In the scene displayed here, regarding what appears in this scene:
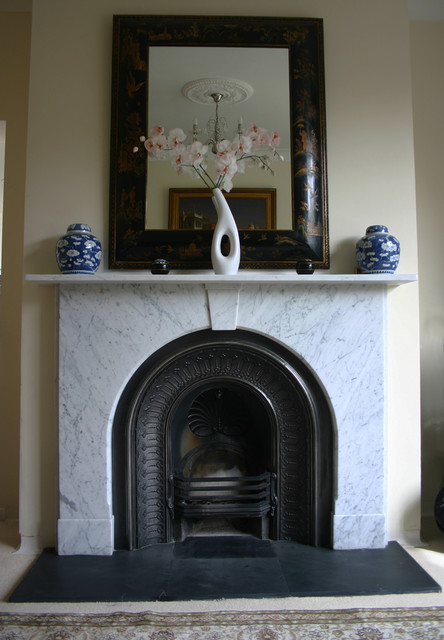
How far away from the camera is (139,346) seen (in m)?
→ 2.23

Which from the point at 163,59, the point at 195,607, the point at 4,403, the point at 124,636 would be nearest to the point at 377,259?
the point at 163,59

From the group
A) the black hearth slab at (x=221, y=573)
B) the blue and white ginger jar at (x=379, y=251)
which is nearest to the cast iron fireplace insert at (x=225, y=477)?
the black hearth slab at (x=221, y=573)

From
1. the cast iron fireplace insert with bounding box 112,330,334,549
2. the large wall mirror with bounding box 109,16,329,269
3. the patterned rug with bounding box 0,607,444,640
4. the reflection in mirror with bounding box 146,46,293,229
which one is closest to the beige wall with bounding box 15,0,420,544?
the large wall mirror with bounding box 109,16,329,269

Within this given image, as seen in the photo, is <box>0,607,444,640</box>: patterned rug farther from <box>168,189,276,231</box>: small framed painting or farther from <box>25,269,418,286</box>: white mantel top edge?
<box>168,189,276,231</box>: small framed painting

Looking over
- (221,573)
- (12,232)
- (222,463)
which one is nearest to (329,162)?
(222,463)

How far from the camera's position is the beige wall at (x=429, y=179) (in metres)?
2.71

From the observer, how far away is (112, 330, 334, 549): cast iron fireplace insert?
7.44ft

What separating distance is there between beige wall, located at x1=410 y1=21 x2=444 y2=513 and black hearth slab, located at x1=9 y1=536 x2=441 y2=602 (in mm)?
637

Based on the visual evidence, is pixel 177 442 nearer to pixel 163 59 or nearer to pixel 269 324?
pixel 269 324

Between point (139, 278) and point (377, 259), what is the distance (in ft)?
3.36

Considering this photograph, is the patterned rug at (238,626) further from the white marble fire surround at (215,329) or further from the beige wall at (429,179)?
the beige wall at (429,179)

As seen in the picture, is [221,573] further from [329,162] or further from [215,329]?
[329,162]

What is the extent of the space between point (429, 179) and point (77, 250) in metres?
1.88

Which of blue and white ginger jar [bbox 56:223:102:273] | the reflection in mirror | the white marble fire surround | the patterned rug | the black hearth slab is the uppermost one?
the reflection in mirror
